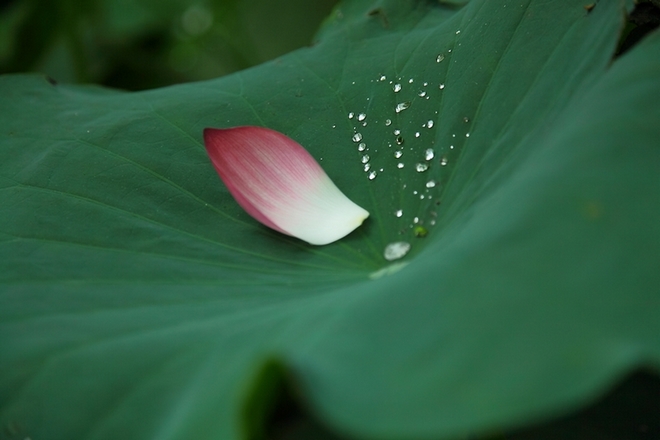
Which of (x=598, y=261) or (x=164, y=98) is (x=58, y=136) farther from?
(x=598, y=261)

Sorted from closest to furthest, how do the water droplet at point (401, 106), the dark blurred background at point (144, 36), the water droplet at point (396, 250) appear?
the water droplet at point (396, 250), the water droplet at point (401, 106), the dark blurred background at point (144, 36)

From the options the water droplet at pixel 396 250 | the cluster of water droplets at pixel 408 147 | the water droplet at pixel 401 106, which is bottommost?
the water droplet at pixel 396 250

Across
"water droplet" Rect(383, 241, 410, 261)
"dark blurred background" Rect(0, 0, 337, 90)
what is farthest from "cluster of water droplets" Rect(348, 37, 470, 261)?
"dark blurred background" Rect(0, 0, 337, 90)

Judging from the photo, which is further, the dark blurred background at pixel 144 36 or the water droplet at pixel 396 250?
the dark blurred background at pixel 144 36

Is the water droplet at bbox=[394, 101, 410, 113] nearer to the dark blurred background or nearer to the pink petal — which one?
the pink petal

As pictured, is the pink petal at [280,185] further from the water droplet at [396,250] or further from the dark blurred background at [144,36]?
the dark blurred background at [144,36]

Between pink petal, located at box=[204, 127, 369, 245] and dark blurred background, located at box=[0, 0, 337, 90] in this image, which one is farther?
dark blurred background, located at box=[0, 0, 337, 90]

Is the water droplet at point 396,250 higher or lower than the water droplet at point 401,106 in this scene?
lower

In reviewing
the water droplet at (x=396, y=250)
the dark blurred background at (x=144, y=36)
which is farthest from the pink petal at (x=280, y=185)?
the dark blurred background at (x=144, y=36)
